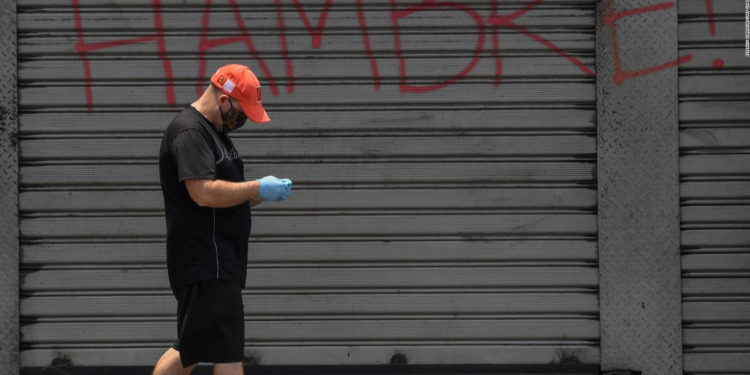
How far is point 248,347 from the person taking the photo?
505 cm

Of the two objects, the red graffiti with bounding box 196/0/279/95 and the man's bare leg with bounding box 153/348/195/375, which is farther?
the red graffiti with bounding box 196/0/279/95

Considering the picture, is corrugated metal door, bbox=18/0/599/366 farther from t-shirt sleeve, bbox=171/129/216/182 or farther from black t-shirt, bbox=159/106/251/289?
t-shirt sleeve, bbox=171/129/216/182

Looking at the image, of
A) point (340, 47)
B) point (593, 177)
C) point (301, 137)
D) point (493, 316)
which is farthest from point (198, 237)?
point (593, 177)

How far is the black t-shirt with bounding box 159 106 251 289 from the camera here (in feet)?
11.7

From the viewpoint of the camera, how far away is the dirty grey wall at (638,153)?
16.4ft

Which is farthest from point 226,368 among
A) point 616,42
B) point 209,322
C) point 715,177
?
point 715,177

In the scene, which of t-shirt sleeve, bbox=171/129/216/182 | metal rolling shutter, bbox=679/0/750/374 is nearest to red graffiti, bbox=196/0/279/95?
t-shirt sleeve, bbox=171/129/216/182

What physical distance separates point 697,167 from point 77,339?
13.2 feet

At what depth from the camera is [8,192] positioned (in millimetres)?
5008

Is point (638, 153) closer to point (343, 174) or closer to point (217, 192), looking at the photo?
point (343, 174)

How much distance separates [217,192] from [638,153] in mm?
2767

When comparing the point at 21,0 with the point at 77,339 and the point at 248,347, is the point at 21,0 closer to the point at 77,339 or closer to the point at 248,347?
the point at 77,339

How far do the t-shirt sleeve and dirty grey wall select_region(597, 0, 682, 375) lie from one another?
102 inches

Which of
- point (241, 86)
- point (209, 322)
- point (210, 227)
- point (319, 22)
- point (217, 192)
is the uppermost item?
point (319, 22)
